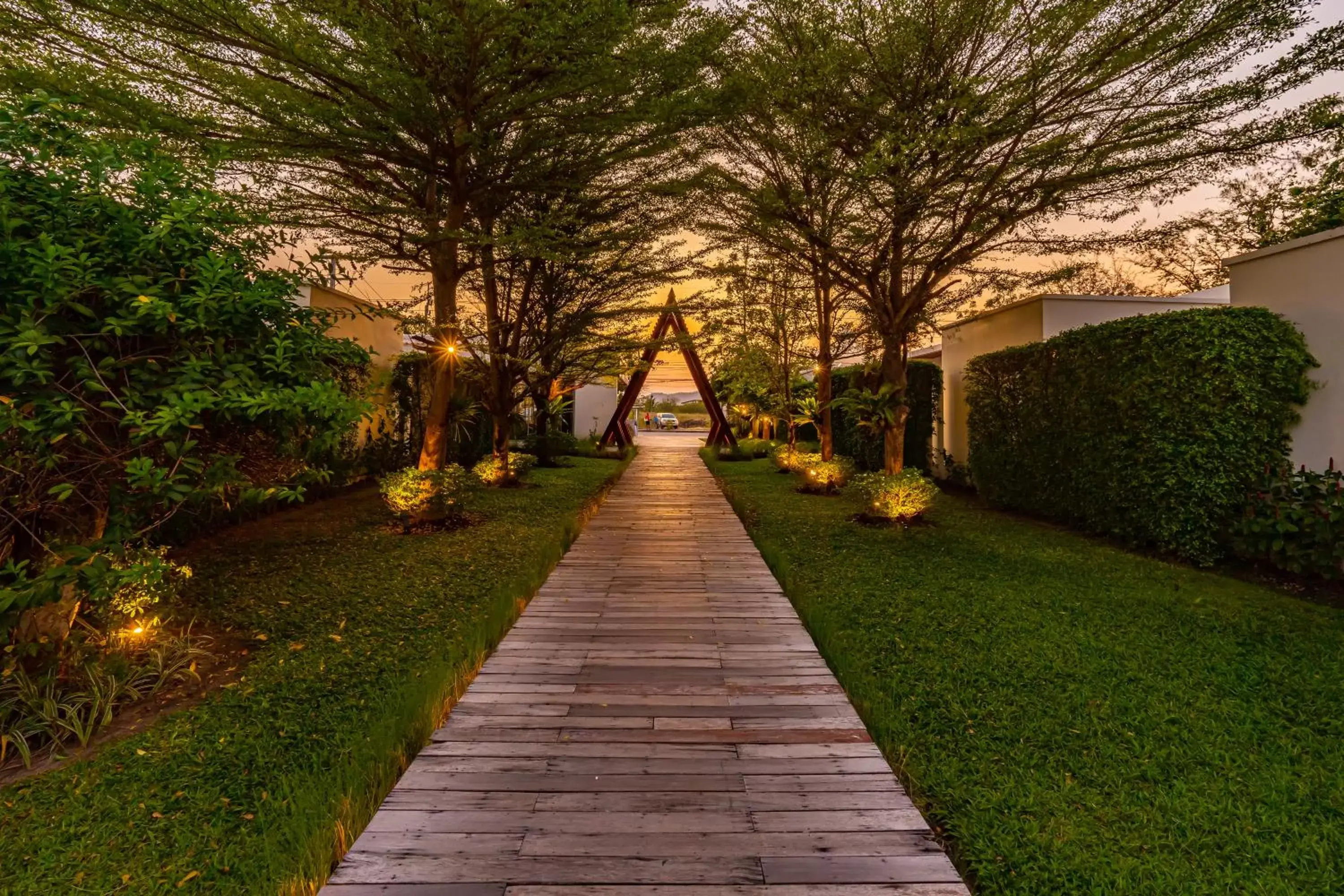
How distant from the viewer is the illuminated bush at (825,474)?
1101 cm

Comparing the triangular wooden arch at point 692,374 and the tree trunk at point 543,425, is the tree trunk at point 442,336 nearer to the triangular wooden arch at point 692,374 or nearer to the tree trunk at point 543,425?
the tree trunk at point 543,425

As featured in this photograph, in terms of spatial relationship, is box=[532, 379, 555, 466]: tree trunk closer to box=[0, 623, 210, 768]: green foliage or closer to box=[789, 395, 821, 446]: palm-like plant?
box=[789, 395, 821, 446]: palm-like plant

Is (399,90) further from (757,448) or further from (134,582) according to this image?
(757,448)

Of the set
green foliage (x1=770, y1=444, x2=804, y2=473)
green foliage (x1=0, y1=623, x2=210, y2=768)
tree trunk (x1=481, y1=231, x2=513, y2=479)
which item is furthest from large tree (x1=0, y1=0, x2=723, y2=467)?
green foliage (x1=770, y1=444, x2=804, y2=473)

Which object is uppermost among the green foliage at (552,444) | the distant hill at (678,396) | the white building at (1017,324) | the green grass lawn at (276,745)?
the distant hill at (678,396)

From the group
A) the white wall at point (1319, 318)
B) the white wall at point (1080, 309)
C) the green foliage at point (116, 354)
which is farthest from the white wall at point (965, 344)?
the green foliage at point (116, 354)

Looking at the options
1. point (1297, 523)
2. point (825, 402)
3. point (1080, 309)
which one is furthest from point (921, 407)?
point (1297, 523)

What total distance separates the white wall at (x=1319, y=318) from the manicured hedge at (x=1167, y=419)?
12 cm

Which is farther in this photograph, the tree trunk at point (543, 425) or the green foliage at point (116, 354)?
the tree trunk at point (543, 425)

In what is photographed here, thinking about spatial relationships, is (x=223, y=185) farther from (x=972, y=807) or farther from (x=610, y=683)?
(x=972, y=807)

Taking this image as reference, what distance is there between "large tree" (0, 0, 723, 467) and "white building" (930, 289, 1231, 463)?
666cm

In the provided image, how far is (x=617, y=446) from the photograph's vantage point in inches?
791

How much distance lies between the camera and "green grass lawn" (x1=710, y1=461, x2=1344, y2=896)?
208 centimetres

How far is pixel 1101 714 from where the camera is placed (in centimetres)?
306
